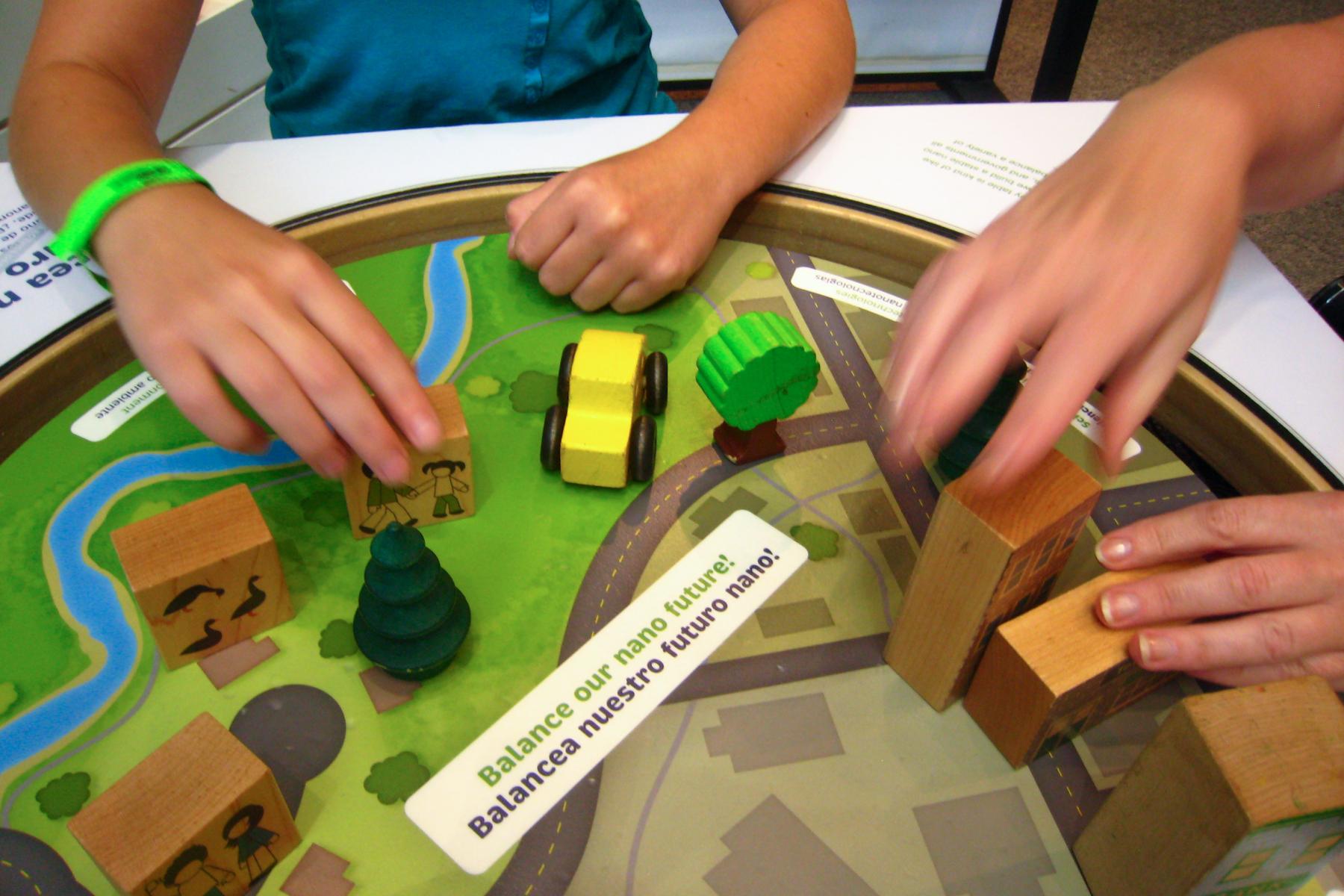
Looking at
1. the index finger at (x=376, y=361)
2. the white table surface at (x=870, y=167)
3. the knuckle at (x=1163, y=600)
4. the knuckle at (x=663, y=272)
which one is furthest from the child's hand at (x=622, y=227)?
the knuckle at (x=1163, y=600)

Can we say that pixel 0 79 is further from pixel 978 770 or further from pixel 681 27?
pixel 978 770

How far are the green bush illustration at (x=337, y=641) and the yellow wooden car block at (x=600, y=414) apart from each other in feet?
0.56

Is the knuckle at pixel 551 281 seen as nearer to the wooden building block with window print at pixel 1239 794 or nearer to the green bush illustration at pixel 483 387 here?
the green bush illustration at pixel 483 387

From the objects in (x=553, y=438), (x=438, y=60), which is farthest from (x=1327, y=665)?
(x=438, y=60)

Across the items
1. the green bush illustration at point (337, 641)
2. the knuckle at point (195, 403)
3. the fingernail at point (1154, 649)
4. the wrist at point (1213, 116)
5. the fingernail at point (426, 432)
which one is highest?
the wrist at point (1213, 116)

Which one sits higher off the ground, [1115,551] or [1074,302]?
[1074,302]

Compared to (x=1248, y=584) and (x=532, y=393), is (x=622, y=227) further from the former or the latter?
(x=1248, y=584)

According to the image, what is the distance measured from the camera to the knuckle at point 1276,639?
1.65 feet

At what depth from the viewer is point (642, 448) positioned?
62 cm

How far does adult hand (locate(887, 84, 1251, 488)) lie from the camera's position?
1.45 ft

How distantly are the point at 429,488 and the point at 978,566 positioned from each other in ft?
1.12

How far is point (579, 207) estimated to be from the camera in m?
0.71

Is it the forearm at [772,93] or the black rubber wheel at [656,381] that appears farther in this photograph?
the forearm at [772,93]

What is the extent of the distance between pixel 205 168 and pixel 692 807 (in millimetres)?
693
